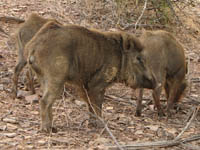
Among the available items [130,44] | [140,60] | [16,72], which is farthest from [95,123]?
[16,72]

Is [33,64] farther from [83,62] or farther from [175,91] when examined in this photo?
[175,91]

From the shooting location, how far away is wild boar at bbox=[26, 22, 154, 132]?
17.3 feet

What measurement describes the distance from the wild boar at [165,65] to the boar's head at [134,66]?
2.57 ft

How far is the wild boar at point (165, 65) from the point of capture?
23.5 ft

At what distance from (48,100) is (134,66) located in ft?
5.20

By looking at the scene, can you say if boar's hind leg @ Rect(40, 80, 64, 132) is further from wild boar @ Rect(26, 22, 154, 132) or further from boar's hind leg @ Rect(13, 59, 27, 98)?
boar's hind leg @ Rect(13, 59, 27, 98)

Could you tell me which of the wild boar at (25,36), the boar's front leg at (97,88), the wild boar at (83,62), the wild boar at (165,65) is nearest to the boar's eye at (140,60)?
the wild boar at (83,62)

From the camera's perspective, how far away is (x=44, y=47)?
5.30m

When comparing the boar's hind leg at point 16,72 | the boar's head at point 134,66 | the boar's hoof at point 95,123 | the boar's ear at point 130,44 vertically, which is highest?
the boar's ear at point 130,44

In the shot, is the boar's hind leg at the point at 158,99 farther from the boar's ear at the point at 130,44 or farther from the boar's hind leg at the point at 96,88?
the boar's hind leg at the point at 96,88

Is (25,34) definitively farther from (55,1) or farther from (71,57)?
(55,1)

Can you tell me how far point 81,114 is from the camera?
6477 mm

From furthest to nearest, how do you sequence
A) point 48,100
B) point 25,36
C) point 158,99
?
point 25,36, point 158,99, point 48,100

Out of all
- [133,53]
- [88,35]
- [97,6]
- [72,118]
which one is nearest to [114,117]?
[72,118]
